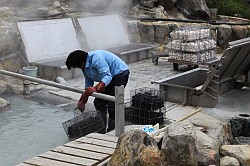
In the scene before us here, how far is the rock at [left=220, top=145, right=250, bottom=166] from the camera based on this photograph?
4.95 meters

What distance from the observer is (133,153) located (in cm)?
445

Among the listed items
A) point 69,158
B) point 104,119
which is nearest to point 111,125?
point 104,119

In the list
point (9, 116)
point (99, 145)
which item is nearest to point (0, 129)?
point (9, 116)

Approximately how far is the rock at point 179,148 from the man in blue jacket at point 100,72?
1248mm

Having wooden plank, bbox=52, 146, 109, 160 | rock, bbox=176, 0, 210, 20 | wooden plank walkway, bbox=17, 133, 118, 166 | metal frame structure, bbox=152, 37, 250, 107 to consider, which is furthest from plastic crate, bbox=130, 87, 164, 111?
rock, bbox=176, 0, 210, 20

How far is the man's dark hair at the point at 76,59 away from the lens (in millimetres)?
5684

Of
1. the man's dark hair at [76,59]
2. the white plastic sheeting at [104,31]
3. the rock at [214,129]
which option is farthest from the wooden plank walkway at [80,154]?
the white plastic sheeting at [104,31]

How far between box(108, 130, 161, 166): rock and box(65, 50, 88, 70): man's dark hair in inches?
61.4

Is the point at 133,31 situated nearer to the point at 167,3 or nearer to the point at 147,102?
the point at 167,3

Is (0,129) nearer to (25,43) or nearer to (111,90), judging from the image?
(111,90)

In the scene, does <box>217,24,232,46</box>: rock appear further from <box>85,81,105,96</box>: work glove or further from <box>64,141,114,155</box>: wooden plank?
<box>64,141,114,155</box>: wooden plank

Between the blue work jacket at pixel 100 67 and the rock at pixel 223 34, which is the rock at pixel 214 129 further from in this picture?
the rock at pixel 223 34

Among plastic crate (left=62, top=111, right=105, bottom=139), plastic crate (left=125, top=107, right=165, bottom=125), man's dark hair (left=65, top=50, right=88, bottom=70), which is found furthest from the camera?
plastic crate (left=125, top=107, right=165, bottom=125)

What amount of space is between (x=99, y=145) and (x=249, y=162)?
5.69ft
